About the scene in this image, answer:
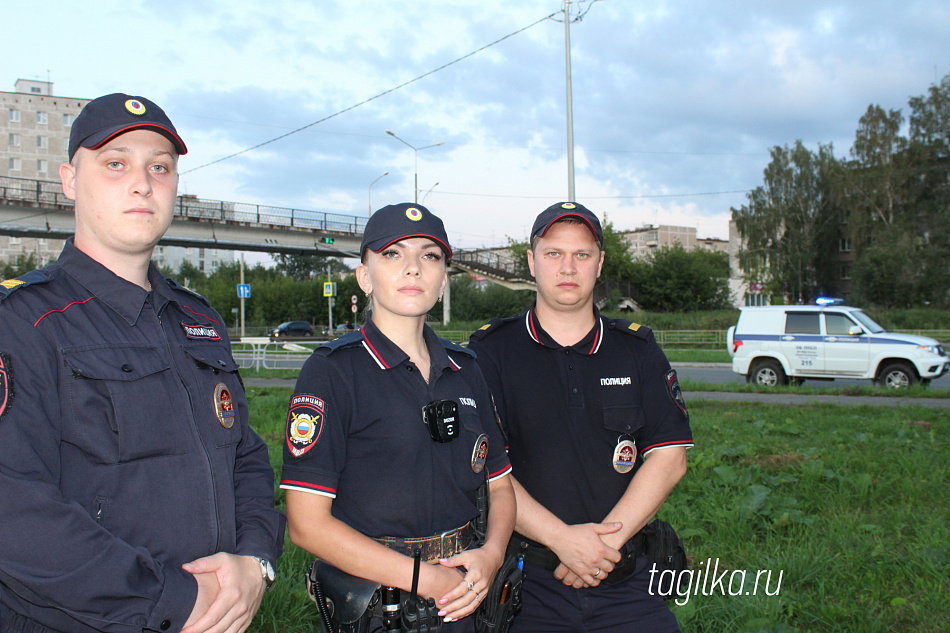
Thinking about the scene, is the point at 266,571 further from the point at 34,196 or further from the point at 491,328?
the point at 34,196

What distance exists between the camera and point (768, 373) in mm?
13844

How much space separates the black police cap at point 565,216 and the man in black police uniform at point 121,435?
151cm

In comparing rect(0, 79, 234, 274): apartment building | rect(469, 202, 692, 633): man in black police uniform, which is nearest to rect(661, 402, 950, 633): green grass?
rect(469, 202, 692, 633): man in black police uniform

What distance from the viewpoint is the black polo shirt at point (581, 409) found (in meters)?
2.63

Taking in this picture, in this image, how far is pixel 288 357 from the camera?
82.3 ft

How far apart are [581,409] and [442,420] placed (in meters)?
0.81

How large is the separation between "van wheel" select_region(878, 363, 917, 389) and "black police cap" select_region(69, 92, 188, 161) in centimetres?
1434

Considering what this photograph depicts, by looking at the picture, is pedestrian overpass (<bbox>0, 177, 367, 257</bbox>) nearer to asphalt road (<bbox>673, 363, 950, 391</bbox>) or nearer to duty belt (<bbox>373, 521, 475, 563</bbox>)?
asphalt road (<bbox>673, 363, 950, 391</bbox>)

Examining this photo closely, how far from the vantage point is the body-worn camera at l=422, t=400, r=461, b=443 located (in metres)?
2.11

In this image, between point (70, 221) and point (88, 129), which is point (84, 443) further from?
point (70, 221)

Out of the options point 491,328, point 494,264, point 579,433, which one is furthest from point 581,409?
point 494,264

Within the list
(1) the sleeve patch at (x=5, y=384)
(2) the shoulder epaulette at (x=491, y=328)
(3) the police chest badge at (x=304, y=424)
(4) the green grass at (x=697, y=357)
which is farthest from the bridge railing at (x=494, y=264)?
(1) the sleeve patch at (x=5, y=384)

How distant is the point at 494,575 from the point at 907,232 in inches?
1756

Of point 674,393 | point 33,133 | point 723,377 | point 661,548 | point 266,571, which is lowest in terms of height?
point 723,377
